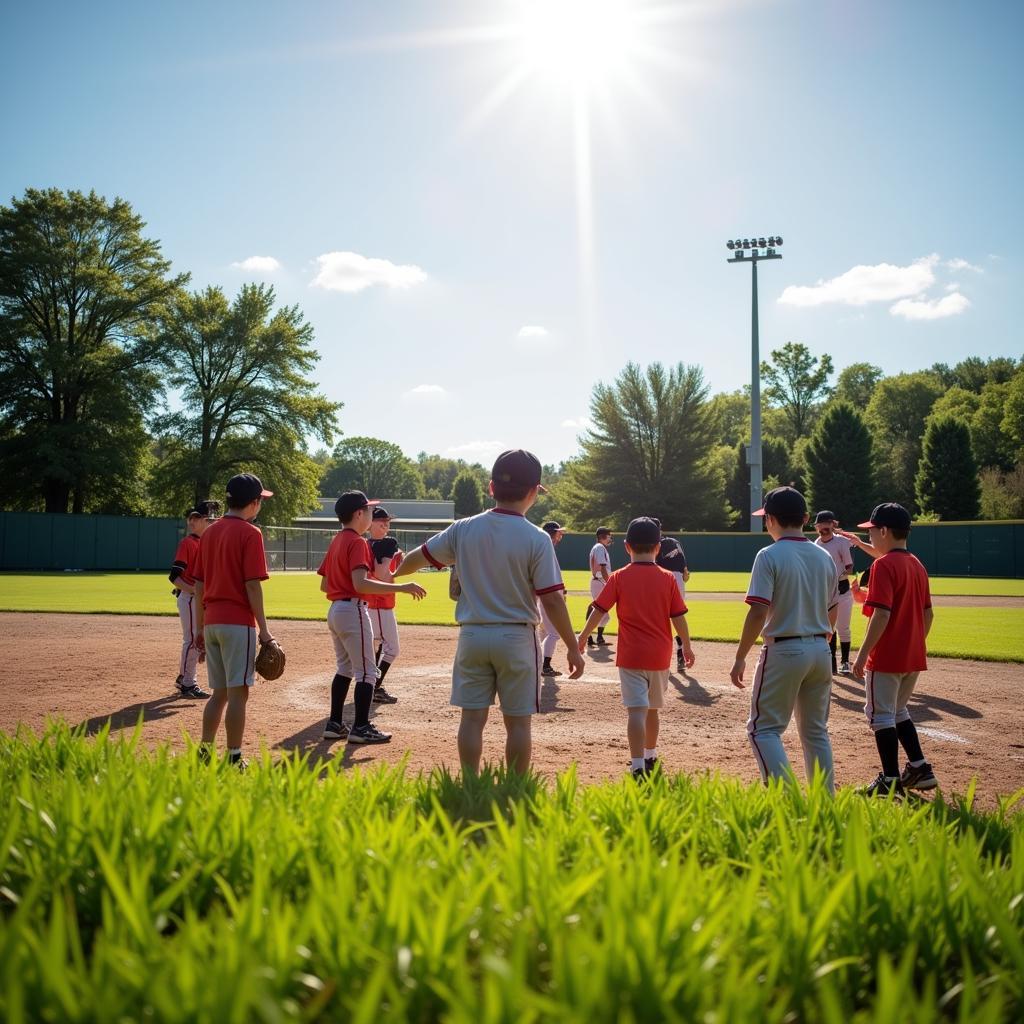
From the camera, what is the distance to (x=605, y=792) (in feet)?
12.3

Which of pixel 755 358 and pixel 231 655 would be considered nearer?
pixel 231 655

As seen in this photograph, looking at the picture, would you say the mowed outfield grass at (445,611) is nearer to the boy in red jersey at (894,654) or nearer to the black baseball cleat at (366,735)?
the boy in red jersey at (894,654)

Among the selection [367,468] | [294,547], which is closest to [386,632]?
[294,547]

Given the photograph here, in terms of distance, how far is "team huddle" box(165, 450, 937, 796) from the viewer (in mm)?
4777

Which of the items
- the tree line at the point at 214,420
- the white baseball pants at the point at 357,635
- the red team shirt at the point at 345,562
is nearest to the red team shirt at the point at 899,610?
the red team shirt at the point at 345,562

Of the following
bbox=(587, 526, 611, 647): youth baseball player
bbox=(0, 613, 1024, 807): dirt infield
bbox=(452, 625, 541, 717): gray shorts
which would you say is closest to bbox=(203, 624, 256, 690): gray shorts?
bbox=(0, 613, 1024, 807): dirt infield

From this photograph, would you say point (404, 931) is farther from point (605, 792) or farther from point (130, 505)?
point (130, 505)

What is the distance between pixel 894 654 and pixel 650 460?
64.8m

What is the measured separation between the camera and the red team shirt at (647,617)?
19.6 ft

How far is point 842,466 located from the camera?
62.7 m

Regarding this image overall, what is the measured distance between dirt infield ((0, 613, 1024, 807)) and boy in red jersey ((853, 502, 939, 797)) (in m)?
0.32

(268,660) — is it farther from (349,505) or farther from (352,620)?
(349,505)

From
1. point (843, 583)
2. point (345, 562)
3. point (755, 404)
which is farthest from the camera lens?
point (755, 404)

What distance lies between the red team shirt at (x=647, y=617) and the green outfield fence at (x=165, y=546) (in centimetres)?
4212
